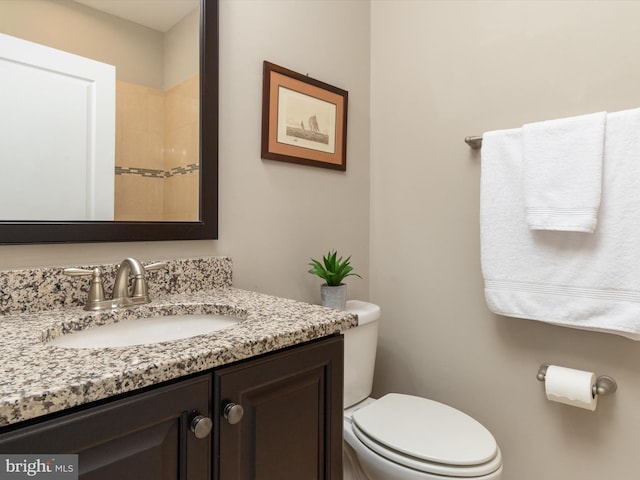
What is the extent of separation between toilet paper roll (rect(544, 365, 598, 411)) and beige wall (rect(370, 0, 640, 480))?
0.07 meters

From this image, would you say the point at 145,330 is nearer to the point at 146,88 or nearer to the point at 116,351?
the point at 116,351

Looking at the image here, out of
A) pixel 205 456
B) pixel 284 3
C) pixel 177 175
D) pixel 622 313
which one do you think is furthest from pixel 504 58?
pixel 205 456

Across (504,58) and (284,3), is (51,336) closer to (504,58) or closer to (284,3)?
(284,3)

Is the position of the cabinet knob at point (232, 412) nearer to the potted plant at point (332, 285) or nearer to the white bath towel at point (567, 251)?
the potted plant at point (332, 285)

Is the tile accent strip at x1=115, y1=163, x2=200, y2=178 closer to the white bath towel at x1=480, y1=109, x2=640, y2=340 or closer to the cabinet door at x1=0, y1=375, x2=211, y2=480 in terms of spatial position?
the cabinet door at x1=0, y1=375, x2=211, y2=480

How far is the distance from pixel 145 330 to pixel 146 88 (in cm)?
67

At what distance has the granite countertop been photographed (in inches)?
19.1

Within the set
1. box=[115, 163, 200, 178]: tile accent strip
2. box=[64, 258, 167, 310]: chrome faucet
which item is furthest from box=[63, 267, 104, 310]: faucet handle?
box=[115, 163, 200, 178]: tile accent strip

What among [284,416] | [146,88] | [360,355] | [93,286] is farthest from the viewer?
[360,355]

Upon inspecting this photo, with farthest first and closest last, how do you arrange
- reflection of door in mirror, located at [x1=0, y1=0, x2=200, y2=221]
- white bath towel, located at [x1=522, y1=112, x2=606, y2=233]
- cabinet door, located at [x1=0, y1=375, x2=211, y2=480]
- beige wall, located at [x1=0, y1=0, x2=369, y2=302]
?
beige wall, located at [x1=0, y1=0, x2=369, y2=302] < white bath towel, located at [x1=522, y1=112, x2=606, y2=233] < reflection of door in mirror, located at [x1=0, y1=0, x2=200, y2=221] < cabinet door, located at [x1=0, y1=375, x2=211, y2=480]

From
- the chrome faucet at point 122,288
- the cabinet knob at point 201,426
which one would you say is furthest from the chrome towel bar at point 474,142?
the cabinet knob at point 201,426

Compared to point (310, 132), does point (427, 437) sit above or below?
below

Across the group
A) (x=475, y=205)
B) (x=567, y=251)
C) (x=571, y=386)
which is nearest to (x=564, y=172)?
(x=567, y=251)

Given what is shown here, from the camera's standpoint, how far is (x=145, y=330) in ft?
3.11
